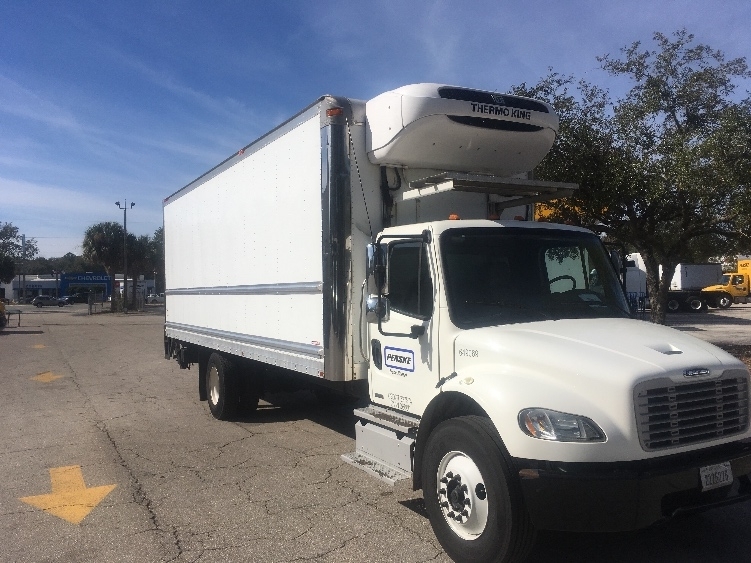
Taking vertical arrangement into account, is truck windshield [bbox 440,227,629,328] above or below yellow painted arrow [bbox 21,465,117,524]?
above

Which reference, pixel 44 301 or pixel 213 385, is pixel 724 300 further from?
pixel 44 301

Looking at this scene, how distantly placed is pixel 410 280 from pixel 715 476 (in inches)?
96.1

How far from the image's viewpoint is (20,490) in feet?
20.7

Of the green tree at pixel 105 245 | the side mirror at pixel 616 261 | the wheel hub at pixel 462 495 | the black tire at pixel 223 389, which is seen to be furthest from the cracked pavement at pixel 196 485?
the green tree at pixel 105 245

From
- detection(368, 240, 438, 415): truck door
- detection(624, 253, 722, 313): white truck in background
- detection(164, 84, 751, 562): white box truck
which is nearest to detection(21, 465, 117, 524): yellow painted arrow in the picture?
detection(164, 84, 751, 562): white box truck

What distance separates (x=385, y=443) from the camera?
214 inches

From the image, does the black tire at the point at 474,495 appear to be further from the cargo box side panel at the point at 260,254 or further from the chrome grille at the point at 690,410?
the cargo box side panel at the point at 260,254

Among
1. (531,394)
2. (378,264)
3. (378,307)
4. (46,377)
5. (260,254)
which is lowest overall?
(46,377)

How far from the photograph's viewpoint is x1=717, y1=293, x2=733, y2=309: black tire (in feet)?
134

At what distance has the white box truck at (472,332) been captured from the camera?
392 centimetres

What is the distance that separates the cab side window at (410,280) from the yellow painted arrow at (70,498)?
3.14 m

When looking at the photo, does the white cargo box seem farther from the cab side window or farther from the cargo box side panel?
the cab side window

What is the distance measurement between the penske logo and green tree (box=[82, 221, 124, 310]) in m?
52.1

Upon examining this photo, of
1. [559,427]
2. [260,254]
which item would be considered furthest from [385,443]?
[260,254]
